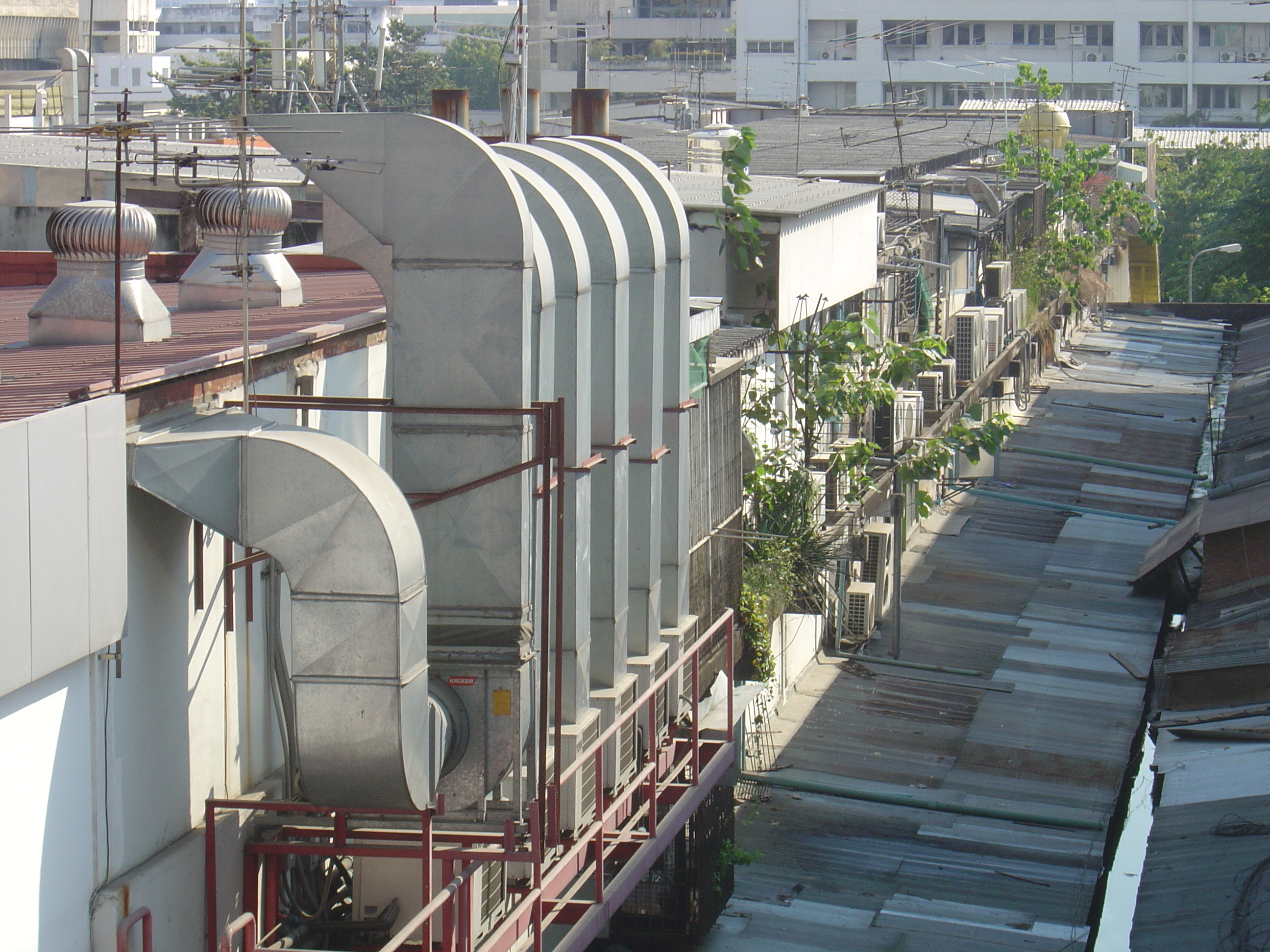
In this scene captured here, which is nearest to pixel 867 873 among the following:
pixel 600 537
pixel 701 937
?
pixel 701 937

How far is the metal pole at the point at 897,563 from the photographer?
2545 centimetres

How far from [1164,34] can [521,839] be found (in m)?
A: 108

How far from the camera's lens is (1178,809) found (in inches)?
755

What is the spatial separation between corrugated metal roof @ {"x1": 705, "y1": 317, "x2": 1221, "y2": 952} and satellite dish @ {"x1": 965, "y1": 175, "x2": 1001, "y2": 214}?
870 centimetres

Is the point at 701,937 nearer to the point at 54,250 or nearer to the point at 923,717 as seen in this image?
the point at 923,717

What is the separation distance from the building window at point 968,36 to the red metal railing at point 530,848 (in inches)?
3948

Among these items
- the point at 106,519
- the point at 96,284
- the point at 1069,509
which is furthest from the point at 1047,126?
the point at 106,519

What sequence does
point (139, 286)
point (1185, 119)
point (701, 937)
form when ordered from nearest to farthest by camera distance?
point (139, 286)
point (701, 937)
point (1185, 119)

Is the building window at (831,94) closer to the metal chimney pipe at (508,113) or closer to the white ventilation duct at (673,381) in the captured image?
the metal chimney pipe at (508,113)

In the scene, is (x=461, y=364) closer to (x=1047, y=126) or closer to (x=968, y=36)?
(x=1047, y=126)

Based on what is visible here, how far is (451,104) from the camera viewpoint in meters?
16.8

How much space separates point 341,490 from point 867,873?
12.0 metres

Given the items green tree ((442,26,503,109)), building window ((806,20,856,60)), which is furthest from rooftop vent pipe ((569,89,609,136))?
building window ((806,20,856,60))

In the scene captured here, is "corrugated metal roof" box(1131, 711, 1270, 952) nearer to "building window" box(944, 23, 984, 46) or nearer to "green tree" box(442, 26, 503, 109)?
"green tree" box(442, 26, 503, 109)
